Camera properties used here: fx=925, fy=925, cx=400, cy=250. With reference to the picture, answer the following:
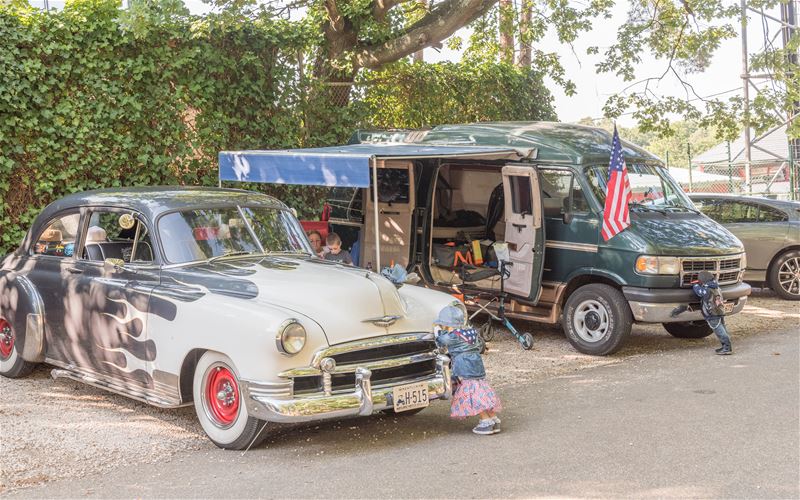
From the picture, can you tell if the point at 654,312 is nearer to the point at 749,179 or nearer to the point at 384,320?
the point at 384,320

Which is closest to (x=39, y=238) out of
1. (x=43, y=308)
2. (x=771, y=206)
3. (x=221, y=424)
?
(x=43, y=308)

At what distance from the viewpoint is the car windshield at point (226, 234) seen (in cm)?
754

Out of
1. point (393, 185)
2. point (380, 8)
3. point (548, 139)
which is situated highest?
point (380, 8)

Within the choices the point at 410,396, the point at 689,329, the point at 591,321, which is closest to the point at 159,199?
the point at 410,396

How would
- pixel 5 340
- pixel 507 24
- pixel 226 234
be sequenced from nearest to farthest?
1. pixel 226 234
2. pixel 5 340
3. pixel 507 24

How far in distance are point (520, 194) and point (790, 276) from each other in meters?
6.08

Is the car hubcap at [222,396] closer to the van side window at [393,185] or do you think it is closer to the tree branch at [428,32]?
the van side window at [393,185]

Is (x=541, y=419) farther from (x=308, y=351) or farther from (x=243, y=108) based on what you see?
(x=243, y=108)

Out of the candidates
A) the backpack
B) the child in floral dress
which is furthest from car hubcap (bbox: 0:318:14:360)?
the backpack

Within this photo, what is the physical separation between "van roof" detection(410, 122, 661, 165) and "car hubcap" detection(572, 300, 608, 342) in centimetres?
172

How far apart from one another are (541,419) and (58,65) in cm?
784

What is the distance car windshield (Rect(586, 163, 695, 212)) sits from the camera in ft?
36.2

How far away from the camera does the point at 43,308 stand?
Answer: 27.2 feet

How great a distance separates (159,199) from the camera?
312 inches
